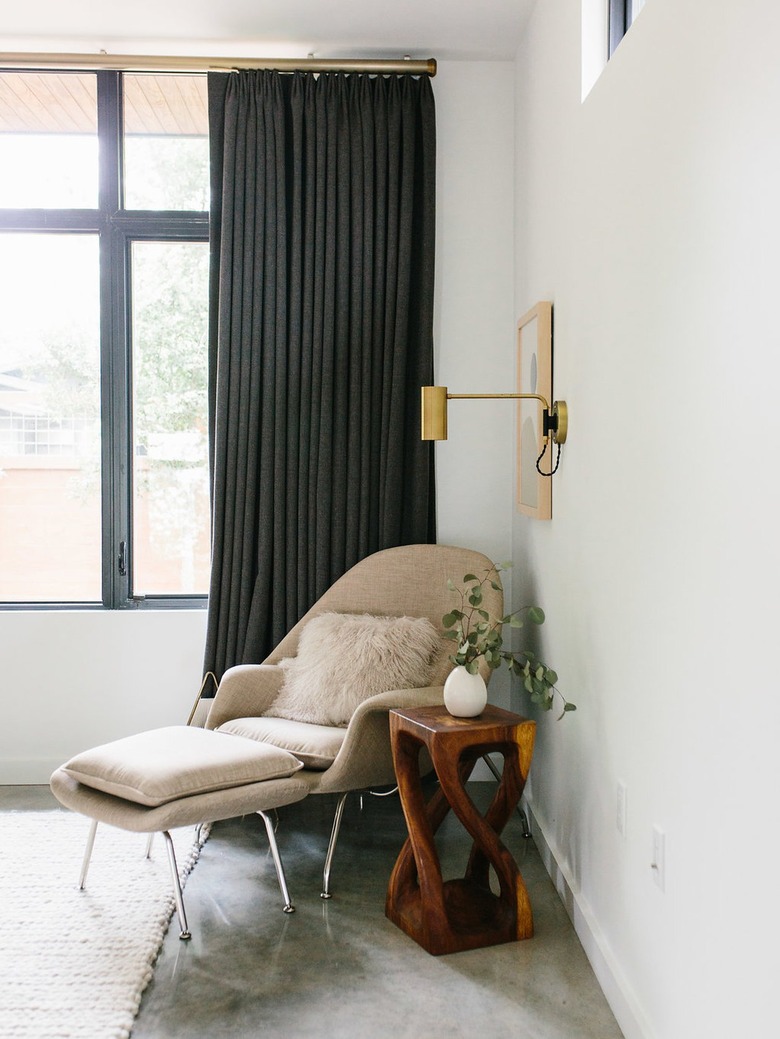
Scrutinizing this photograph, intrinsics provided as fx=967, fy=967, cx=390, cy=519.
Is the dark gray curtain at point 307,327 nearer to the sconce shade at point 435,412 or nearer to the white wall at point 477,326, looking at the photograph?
the white wall at point 477,326

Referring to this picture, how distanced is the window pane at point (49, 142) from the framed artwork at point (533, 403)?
1798 millimetres

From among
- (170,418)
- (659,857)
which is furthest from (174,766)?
(170,418)

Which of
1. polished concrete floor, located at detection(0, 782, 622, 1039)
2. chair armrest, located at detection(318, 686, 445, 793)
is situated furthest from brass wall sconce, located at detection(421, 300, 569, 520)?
polished concrete floor, located at detection(0, 782, 622, 1039)

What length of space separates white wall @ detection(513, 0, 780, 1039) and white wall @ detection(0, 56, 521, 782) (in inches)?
36.2

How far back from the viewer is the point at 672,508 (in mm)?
1737

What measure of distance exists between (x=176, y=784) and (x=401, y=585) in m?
1.21

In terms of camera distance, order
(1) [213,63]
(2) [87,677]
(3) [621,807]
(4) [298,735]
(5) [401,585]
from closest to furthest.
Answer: (3) [621,807]
(4) [298,735]
(5) [401,585]
(1) [213,63]
(2) [87,677]

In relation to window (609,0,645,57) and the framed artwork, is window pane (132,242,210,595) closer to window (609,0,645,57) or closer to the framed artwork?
the framed artwork

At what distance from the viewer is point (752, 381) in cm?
137

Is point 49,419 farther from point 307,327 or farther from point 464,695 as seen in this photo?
point 464,695

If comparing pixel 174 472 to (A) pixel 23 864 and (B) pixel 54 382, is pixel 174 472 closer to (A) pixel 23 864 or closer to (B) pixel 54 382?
(B) pixel 54 382

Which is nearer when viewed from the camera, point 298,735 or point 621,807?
point 621,807

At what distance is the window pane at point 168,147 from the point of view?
12.2 feet

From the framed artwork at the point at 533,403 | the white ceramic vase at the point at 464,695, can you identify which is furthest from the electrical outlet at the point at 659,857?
the framed artwork at the point at 533,403
